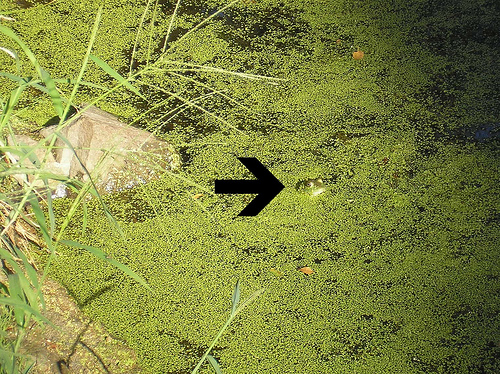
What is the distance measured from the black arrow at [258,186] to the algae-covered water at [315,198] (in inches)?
1.1

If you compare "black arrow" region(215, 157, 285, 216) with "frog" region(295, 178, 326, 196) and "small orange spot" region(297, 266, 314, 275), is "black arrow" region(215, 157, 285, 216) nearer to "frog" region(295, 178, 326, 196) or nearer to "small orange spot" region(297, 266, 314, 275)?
"frog" region(295, 178, 326, 196)

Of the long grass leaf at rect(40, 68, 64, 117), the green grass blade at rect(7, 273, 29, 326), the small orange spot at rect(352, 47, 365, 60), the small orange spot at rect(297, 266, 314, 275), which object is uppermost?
Answer: the long grass leaf at rect(40, 68, 64, 117)

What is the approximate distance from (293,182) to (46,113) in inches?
39.6

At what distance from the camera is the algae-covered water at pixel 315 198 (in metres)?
1.68

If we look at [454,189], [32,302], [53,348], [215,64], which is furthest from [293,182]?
[32,302]

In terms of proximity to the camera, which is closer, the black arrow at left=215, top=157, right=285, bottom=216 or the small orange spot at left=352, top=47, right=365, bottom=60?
the black arrow at left=215, top=157, right=285, bottom=216

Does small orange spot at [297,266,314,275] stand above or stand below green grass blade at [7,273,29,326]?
below

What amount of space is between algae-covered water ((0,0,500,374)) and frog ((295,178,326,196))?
21 millimetres

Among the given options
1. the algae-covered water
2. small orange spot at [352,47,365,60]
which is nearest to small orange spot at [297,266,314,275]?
the algae-covered water

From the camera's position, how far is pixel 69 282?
182 centimetres

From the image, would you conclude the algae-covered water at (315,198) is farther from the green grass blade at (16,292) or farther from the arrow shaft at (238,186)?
the green grass blade at (16,292)

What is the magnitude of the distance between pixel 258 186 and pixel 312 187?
18 centimetres

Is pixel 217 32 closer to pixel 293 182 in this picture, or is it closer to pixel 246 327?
pixel 293 182

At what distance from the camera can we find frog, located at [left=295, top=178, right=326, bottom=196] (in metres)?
2.03
